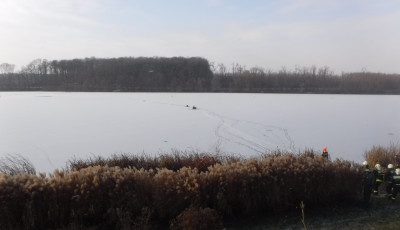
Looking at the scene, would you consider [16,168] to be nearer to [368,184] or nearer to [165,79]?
[368,184]

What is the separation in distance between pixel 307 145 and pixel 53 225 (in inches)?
417

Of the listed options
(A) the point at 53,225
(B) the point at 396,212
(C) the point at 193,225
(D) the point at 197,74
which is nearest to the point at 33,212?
(A) the point at 53,225

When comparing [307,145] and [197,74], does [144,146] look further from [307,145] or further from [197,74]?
[197,74]

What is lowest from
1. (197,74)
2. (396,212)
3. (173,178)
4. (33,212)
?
(396,212)

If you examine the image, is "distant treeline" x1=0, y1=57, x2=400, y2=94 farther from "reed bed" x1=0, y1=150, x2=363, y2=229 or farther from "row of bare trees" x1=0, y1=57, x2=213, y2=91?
"reed bed" x1=0, y1=150, x2=363, y2=229

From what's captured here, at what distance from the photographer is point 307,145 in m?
13.0

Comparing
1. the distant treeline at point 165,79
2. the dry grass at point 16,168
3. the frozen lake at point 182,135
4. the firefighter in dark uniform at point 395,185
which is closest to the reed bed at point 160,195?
the firefighter in dark uniform at point 395,185

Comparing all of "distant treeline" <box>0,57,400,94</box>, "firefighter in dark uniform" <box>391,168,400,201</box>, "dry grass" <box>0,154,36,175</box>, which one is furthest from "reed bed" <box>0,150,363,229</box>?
"distant treeline" <box>0,57,400,94</box>

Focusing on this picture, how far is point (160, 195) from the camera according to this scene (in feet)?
18.4

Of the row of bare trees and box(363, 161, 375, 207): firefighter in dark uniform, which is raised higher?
the row of bare trees

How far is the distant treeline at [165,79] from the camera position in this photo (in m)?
65.5

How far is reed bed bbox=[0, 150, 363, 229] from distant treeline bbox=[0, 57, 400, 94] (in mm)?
57851

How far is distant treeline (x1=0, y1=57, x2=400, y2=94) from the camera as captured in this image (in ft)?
215

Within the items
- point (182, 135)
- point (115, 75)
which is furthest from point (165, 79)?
point (182, 135)
